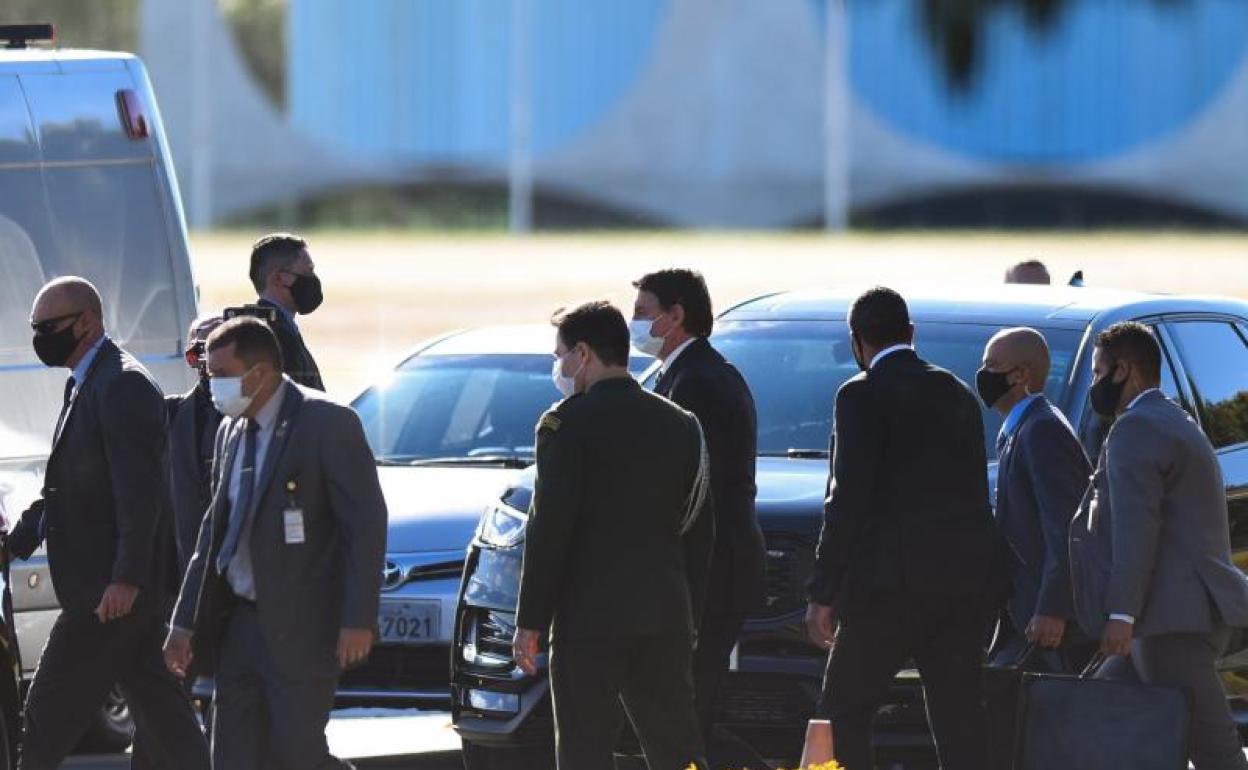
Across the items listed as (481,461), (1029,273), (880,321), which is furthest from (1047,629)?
(1029,273)

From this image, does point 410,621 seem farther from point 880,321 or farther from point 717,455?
point 880,321

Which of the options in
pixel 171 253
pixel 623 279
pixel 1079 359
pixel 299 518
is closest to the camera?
pixel 299 518

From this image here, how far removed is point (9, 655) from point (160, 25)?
7721 cm

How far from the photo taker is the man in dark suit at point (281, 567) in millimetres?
7133

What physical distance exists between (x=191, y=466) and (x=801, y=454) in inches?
82.8

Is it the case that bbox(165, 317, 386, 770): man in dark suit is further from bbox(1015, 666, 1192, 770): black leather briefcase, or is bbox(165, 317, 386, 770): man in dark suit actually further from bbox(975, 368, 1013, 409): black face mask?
bbox(975, 368, 1013, 409): black face mask

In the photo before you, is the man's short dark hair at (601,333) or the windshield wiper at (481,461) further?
the windshield wiper at (481,461)

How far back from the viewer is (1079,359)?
925 cm

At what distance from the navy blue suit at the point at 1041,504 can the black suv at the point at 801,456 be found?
62 cm

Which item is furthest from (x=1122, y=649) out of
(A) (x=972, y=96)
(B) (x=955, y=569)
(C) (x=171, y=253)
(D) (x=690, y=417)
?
(A) (x=972, y=96)

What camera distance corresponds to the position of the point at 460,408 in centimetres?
1191

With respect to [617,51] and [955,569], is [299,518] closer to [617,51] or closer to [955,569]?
[955,569]

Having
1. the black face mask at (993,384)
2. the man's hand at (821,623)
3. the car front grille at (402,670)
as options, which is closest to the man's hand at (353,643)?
the man's hand at (821,623)

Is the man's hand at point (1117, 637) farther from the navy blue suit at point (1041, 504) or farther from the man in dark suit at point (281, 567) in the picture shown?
the man in dark suit at point (281, 567)
